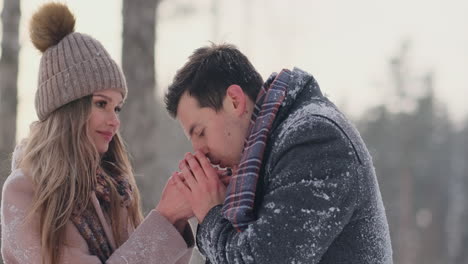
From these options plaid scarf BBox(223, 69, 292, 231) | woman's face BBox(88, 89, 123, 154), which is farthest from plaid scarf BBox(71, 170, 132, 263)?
plaid scarf BBox(223, 69, 292, 231)

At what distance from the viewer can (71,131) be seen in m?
2.86

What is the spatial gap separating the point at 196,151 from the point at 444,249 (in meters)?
30.4

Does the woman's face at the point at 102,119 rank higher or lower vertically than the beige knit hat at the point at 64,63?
lower

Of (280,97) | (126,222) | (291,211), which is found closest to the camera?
(291,211)

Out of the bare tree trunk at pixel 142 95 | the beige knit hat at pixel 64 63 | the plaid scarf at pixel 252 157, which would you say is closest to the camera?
the plaid scarf at pixel 252 157

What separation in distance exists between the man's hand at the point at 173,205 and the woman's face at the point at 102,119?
1.19 ft

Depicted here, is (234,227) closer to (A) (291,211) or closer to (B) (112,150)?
(A) (291,211)

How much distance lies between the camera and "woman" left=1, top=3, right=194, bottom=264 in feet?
8.71

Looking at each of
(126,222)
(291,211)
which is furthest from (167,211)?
(291,211)

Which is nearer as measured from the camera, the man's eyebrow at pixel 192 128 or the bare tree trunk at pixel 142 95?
the man's eyebrow at pixel 192 128

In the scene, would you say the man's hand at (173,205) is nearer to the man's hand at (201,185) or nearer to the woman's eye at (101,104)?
the man's hand at (201,185)

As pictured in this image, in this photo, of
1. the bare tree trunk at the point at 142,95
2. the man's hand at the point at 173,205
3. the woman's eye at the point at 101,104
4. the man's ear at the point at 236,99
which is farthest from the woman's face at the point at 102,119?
the bare tree trunk at the point at 142,95

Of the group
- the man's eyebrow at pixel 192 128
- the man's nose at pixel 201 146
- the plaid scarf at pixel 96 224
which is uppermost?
the man's eyebrow at pixel 192 128

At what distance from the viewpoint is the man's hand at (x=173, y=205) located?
2742 mm
